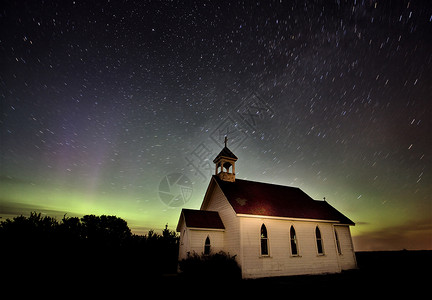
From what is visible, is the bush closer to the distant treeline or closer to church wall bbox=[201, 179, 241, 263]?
church wall bbox=[201, 179, 241, 263]

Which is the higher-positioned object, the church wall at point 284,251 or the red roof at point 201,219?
the red roof at point 201,219

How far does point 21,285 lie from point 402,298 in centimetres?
1562

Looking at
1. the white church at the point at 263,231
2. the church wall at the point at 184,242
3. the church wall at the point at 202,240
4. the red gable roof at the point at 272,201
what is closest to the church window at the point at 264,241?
the white church at the point at 263,231

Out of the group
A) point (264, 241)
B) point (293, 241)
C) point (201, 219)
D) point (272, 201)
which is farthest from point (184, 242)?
point (293, 241)

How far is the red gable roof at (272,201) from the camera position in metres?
17.7

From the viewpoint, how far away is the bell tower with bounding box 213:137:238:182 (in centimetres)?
2152

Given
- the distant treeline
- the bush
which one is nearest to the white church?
the bush

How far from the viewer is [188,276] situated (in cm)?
1382

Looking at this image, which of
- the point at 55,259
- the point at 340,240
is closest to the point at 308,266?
the point at 340,240

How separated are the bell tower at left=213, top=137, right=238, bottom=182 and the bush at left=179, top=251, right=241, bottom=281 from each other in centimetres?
796

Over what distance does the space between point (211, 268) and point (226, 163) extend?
1088cm

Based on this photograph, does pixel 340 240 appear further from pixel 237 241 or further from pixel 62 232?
pixel 62 232

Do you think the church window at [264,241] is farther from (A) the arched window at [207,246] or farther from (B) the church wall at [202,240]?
(A) the arched window at [207,246]

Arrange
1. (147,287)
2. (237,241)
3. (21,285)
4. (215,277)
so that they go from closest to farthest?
(21,285), (147,287), (215,277), (237,241)
